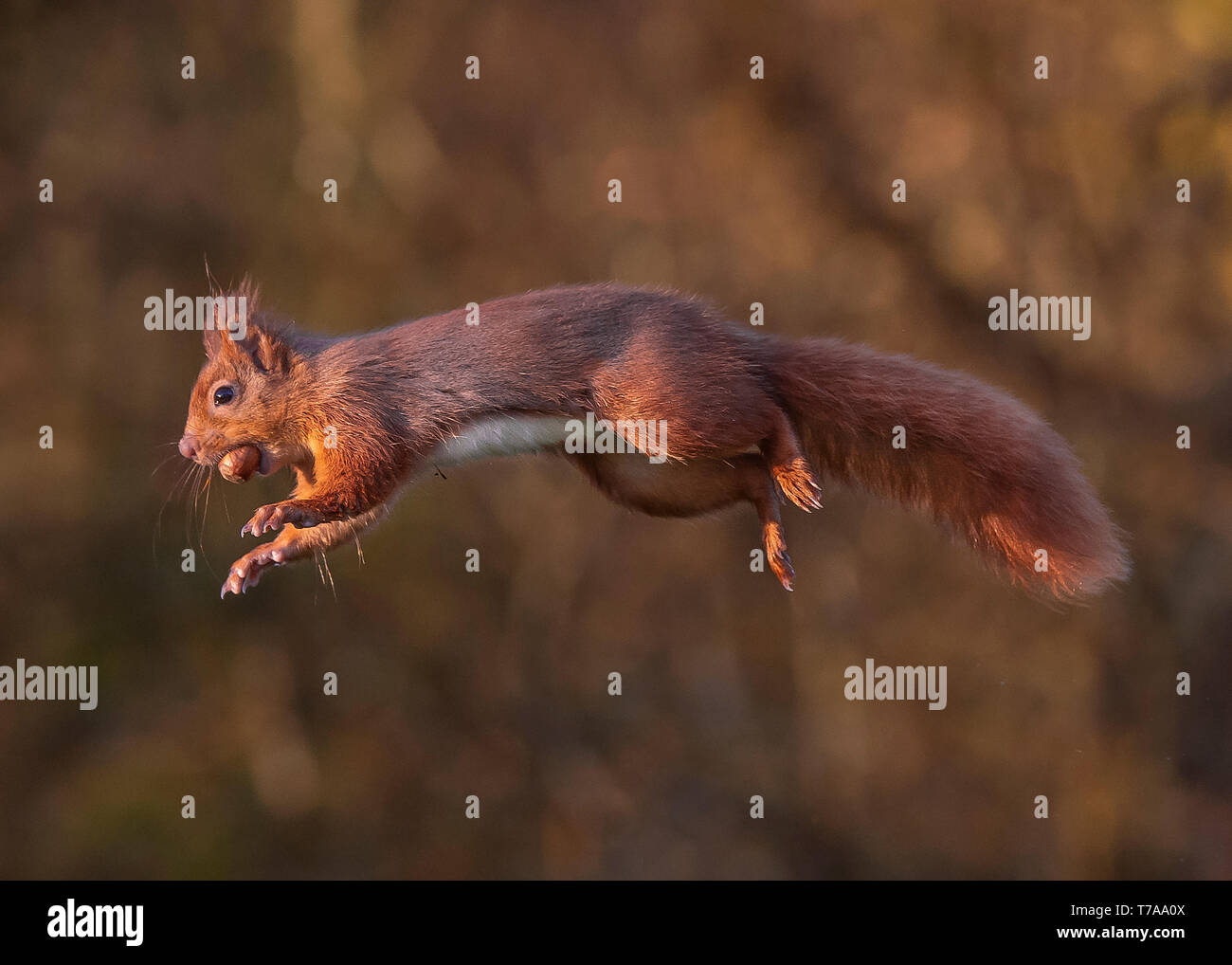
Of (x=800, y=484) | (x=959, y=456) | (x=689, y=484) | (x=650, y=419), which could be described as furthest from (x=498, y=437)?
(x=959, y=456)

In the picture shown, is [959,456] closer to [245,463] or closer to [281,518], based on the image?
[281,518]

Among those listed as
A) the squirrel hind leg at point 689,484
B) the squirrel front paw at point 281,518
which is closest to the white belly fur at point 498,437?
the squirrel hind leg at point 689,484

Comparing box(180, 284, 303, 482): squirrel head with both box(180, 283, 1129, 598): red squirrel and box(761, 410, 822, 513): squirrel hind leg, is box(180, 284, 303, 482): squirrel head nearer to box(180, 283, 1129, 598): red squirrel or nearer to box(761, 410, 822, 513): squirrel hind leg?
box(180, 283, 1129, 598): red squirrel

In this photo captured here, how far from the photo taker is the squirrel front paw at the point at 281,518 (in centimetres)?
298

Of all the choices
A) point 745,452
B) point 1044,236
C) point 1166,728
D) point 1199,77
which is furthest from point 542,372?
point 1166,728

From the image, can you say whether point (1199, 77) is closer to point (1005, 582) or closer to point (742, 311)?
point (742, 311)

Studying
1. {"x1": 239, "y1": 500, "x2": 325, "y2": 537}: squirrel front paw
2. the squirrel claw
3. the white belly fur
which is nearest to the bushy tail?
the squirrel claw

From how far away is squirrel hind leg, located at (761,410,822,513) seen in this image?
3.15 m

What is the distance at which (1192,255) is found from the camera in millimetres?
8609

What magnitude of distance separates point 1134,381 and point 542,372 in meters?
6.46

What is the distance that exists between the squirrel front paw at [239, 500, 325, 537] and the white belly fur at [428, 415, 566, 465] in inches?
14.5

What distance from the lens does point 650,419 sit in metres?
3.21

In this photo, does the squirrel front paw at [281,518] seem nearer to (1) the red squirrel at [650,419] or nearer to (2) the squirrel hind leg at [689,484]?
(1) the red squirrel at [650,419]

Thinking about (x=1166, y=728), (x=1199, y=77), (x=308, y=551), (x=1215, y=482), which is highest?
(x=1199, y=77)
